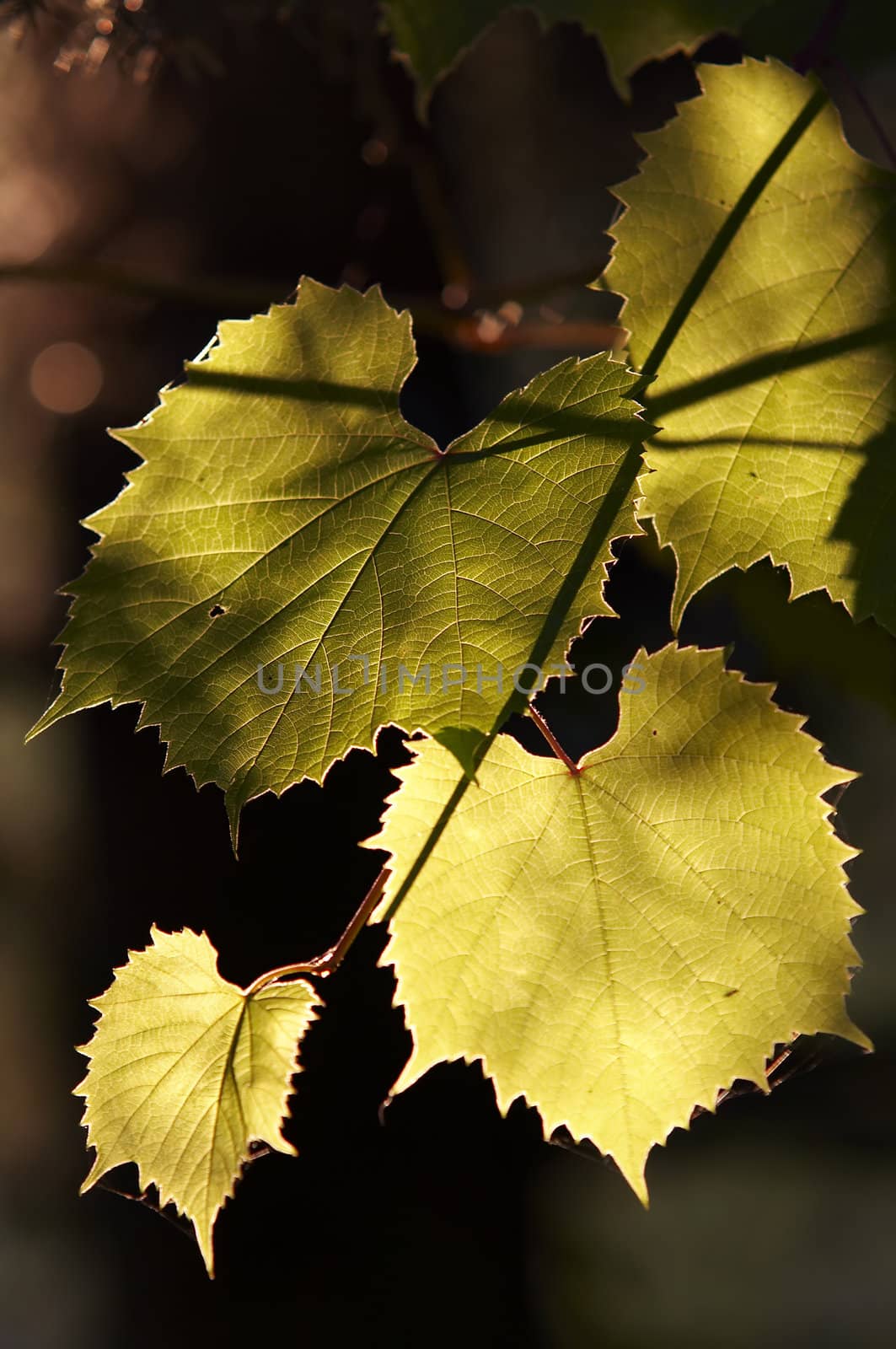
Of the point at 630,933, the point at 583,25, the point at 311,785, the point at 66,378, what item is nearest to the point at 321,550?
the point at 630,933

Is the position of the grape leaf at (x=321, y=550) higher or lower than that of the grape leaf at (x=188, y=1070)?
higher

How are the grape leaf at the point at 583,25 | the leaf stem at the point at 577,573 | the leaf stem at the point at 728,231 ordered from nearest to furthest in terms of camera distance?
the leaf stem at the point at 577,573, the leaf stem at the point at 728,231, the grape leaf at the point at 583,25

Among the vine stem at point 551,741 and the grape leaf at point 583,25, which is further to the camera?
the grape leaf at point 583,25

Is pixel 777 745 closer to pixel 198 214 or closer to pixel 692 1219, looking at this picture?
pixel 198 214

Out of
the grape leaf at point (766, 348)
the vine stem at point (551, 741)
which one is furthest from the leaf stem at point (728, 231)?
the vine stem at point (551, 741)

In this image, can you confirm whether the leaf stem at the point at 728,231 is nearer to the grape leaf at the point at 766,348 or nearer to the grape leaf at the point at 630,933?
the grape leaf at the point at 766,348

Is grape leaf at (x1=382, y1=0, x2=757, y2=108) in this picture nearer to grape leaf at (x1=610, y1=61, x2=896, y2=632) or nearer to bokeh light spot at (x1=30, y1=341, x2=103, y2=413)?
grape leaf at (x1=610, y1=61, x2=896, y2=632)
